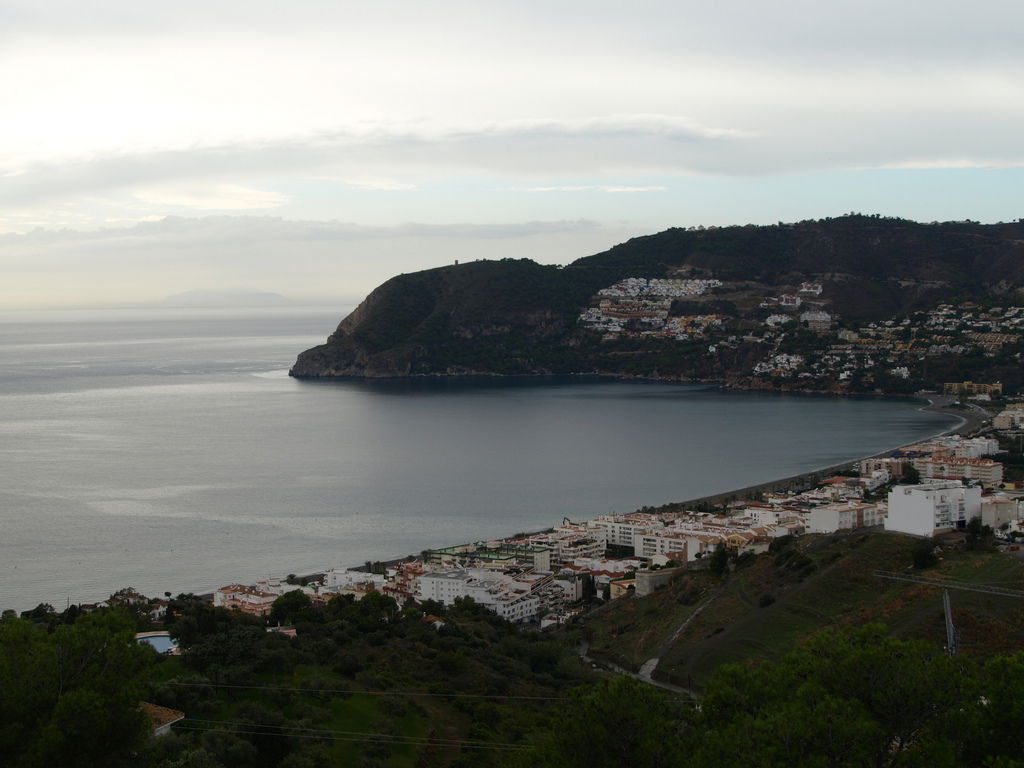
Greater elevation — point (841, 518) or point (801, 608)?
point (841, 518)

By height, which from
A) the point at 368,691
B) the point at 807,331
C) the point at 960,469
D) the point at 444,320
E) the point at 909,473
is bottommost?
the point at 909,473

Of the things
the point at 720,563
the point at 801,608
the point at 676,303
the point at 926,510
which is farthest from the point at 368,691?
the point at 676,303

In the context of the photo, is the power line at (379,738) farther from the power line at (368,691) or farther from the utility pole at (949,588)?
the utility pole at (949,588)

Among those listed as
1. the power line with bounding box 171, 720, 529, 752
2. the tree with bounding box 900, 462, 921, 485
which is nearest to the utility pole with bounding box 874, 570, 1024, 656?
the power line with bounding box 171, 720, 529, 752

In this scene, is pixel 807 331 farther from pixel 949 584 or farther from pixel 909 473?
pixel 949 584

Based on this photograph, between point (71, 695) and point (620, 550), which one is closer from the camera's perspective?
point (71, 695)

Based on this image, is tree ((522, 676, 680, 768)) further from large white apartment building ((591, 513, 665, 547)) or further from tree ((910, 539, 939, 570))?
large white apartment building ((591, 513, 665, 547))

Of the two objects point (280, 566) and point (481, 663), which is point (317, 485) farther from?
point (481, 663)
